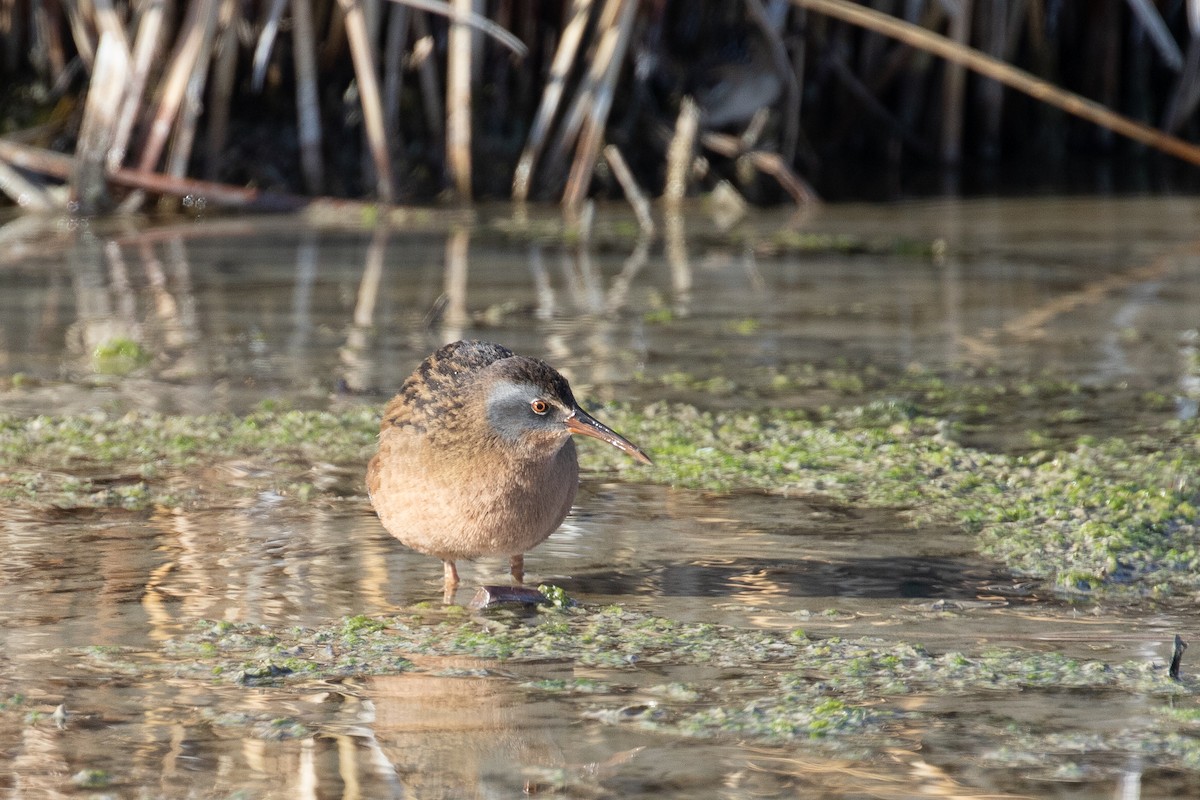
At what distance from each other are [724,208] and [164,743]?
8.92 meters

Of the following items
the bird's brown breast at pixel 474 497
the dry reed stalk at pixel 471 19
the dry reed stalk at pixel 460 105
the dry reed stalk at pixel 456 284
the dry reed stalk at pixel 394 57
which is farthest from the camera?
the dry reed stalk at pixel 394 57

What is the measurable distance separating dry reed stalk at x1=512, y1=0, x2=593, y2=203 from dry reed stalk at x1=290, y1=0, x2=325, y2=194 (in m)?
1.36

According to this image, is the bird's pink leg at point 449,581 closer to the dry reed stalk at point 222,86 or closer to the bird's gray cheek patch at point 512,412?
the bird's gray cheek patch at point 512,412

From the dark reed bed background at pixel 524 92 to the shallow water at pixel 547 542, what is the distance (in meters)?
1.14

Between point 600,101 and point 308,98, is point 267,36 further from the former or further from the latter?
point 600,101

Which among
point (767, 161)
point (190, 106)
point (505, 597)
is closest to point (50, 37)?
point (190, 106)

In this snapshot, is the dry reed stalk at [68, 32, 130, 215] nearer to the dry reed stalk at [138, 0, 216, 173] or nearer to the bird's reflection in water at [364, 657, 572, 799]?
the dry reed stalk at [138, 0, 216, 173]

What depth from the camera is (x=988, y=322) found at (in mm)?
7816

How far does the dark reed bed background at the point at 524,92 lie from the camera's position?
35.2 ft

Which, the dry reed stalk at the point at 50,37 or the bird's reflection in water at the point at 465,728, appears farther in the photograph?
the dry reed stalk at the point at 50,37

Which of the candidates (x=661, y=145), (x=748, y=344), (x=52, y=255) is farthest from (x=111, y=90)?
(x=748, y=344)

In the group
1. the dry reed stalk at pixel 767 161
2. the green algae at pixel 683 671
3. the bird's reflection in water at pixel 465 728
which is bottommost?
the bird's reflection in water at pixel 465 728

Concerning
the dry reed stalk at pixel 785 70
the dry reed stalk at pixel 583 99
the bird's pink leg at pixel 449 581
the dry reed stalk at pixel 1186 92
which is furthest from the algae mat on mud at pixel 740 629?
the dry reed stalk at pixel 1186 92

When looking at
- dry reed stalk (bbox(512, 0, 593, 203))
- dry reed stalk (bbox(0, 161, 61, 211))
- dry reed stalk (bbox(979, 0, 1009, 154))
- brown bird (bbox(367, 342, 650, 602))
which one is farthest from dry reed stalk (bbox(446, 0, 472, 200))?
brown bird (bbox(367, 342, 650, 602))
